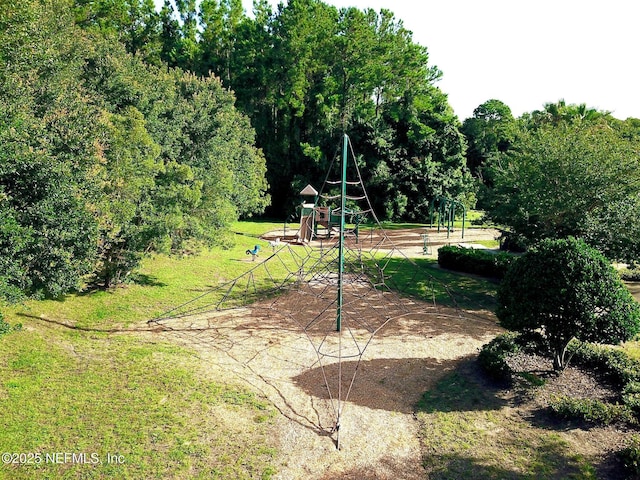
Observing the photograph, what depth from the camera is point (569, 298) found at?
28.9 ft

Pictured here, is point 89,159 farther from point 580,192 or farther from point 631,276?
point 631,276

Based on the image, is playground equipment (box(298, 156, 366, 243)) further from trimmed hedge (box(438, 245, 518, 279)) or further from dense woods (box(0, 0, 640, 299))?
trimmed hedge (box(438, 245, 518, 279))

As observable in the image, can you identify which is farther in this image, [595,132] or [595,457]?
[595,132]

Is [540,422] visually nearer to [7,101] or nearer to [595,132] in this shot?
[595,132]

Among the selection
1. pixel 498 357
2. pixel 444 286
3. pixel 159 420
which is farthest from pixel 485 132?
pixel 159 420

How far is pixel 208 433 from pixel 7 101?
9.95 meters

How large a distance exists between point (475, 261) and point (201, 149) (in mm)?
13267

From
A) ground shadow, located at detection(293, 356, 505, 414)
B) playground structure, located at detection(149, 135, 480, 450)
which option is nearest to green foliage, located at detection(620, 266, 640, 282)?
playground structure, located at detection(149, 135, 480, 450)

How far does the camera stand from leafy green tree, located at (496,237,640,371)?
342 inches

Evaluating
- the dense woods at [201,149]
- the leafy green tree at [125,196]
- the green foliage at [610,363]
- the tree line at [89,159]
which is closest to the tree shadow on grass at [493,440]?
the green foliage at [610,363]

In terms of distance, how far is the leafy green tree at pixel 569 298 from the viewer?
8688 millimetres

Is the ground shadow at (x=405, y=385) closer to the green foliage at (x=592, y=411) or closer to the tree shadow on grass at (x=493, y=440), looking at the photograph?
the tree shadow on grass at (x=493, y=440)

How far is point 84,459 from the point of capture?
684 centimetres

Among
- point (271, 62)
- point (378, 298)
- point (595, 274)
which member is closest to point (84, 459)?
point (595, 274)
